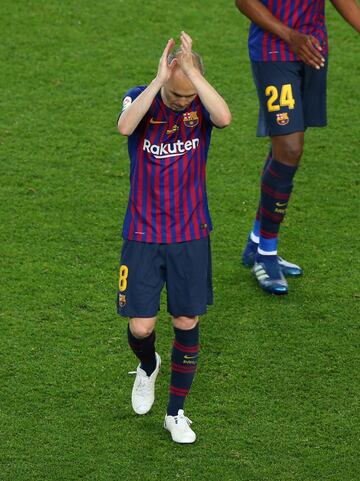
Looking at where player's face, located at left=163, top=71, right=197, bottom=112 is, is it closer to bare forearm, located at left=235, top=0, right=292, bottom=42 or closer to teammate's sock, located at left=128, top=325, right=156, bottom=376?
teammate's sock, located at left=128, top=325, right=156, bottom=376

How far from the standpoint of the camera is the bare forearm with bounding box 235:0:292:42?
7012mm

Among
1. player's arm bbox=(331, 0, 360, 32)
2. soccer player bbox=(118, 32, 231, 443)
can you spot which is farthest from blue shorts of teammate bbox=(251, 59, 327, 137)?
soccer player bbox=(118, 32, 231, 443)

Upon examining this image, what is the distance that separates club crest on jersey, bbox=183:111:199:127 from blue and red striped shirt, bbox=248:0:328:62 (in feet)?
5.39

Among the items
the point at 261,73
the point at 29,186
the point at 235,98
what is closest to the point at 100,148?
the point at 29,186

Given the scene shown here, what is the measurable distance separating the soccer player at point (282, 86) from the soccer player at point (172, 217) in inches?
58.8

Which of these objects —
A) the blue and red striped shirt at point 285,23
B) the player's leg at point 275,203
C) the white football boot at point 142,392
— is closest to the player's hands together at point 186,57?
the white football boot at point 142,392

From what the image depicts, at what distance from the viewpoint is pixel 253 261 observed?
300 inches

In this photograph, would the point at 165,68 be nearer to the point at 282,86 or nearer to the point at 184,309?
the point at 184,309

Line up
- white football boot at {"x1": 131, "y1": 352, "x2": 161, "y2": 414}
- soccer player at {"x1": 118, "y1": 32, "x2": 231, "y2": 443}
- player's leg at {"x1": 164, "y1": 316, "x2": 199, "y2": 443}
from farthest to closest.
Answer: white football boot at {"x1": 131, "y1": 352, "x2": 161, "y2": 414}, player's leg at {"x1": 164, "y1": 316, "x2": 199, "y2": 443}, soccer player at {"x1": 118, "y1": 32, "x2": 231, "y2": 443}

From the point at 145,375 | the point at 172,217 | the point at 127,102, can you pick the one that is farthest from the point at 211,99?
the point at 145,375

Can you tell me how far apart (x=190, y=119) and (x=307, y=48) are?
156 centimetres

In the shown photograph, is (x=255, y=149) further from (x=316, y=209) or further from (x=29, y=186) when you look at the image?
(x=29, y=186)

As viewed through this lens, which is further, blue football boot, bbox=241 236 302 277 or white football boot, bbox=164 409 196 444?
blue football boot, bbox=241 236 302 277

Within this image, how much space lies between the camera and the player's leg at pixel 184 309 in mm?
5762
